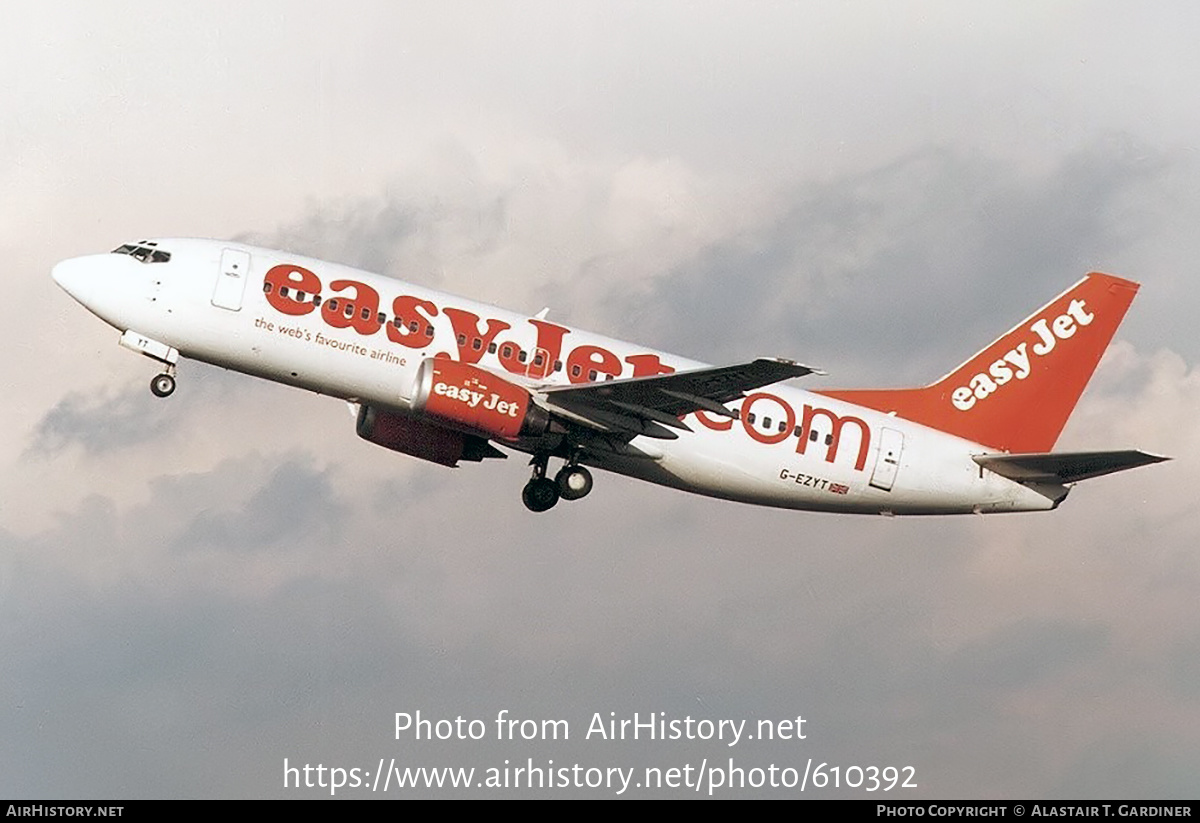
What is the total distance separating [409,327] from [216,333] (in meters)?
4.56

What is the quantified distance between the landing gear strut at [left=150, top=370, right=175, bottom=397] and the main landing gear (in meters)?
9.94

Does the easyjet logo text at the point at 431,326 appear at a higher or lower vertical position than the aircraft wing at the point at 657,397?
higher

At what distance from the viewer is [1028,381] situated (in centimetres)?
5288

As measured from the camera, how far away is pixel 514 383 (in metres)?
45.9

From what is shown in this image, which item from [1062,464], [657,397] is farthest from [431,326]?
[1062,464]

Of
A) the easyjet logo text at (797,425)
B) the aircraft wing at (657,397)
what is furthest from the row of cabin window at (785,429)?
the aircraft wing at (657,397)

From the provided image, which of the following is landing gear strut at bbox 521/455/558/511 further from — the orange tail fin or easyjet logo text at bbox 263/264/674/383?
the orange tail fin

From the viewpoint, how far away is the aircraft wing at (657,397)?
43.7 metres

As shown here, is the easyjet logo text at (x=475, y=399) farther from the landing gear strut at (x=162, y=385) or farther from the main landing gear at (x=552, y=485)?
the landing gear strut at (x=162, y=385)

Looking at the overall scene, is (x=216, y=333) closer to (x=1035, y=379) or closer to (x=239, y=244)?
(x=239, y=244)

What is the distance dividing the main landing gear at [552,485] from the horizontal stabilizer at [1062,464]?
10.7m

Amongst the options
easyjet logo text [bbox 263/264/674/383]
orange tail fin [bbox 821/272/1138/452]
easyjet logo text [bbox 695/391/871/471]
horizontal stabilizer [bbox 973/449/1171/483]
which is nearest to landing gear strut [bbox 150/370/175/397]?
easyjet logo text [bbox 263/264/674/383]

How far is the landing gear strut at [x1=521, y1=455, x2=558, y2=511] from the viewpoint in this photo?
50031 mm

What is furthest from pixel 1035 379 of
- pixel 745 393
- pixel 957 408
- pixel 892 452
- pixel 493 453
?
pixel 493 453
